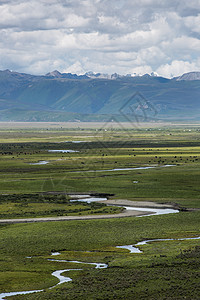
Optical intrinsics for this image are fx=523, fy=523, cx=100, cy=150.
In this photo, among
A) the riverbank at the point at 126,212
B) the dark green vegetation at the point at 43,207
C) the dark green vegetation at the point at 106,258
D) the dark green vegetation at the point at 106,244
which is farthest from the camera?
the dark green vegetation at the point at 43,207

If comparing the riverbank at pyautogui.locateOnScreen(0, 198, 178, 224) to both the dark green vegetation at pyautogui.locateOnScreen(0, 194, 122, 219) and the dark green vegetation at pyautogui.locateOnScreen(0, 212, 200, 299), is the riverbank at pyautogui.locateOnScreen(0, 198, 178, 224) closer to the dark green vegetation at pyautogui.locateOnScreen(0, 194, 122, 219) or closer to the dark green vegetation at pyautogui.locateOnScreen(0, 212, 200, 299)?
the dark green vegetation at pyautogui.locateOnScreen(0, 194, 122, 219)

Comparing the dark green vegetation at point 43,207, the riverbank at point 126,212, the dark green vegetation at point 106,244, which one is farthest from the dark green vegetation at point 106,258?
the dark green vegetation at point 43,207

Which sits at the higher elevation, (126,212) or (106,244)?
(126,212)

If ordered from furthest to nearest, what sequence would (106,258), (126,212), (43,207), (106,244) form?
(43,207) → (126,212) → (106,244) → (106,258)

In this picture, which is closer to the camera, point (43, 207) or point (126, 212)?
point (126, 212)

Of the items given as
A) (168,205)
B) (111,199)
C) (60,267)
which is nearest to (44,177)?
(111,199)


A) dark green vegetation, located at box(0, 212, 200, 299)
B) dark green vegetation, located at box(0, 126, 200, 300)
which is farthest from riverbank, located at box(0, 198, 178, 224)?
dark green vegetation, located at box(0, 212, 200, 299)

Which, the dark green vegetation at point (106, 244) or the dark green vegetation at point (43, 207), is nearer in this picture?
the dark green vegetation at point (106, 244)

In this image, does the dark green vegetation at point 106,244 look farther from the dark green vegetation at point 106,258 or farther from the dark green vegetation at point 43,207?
the dark green vegetation at point 43,207

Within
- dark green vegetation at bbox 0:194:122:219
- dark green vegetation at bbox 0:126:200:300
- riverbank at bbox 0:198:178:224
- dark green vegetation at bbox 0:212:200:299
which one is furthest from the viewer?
dark green vegetation at bbox 0:194:122:219

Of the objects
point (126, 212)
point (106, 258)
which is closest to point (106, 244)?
point (106, 258)

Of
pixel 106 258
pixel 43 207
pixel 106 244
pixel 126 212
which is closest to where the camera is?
pixel 106 258

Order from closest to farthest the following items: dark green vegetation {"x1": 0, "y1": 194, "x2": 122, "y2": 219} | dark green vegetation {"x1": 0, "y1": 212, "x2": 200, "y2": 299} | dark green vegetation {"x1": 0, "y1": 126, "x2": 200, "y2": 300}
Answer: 1. dark green vegetation {"x1": 0, "y1": 212, "x2": 200, "y2": 299}
2. dark green vegetation {"x1": 0, "y1": 126, "x2": 200, "y2": 300}
3. dark green vegetation {"x1": 0, "y1": 194, "x2": 122, "y2": 219}

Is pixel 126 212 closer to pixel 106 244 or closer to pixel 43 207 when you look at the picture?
pixel 43 207
